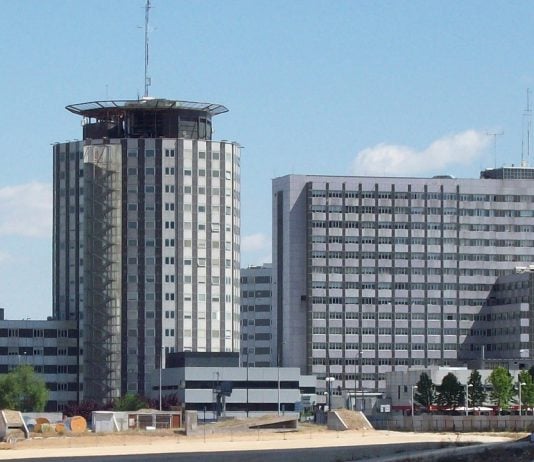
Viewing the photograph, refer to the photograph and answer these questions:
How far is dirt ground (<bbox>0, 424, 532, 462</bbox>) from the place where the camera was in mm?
168750

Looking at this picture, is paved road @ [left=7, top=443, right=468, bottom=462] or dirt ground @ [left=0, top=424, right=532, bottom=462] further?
dirt ground @ [left=0, top=424, right=532, bottom=462]

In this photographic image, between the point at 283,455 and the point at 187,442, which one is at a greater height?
the point at 283,455

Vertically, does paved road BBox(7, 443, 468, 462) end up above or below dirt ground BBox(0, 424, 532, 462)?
above

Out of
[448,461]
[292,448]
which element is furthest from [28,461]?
[448,461]

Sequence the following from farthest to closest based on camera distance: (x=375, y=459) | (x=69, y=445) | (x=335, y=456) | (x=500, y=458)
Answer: (x=69, y=445), (x=335, y=456), (x=375, y=459), (x=500, y=458)

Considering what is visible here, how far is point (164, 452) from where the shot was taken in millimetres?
163375

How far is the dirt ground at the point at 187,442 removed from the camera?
554 feet

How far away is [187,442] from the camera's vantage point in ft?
615

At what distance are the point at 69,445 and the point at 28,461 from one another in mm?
33219

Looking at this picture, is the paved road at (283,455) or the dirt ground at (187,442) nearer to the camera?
the paved road at (283,455)

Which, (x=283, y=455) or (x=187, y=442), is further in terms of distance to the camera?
(x=187, y=442)

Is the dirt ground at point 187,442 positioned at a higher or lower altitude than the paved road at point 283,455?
lower

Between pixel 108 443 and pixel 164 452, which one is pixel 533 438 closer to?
pixel 164 452

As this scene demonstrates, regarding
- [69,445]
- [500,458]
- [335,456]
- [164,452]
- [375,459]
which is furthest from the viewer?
[69,445]
